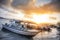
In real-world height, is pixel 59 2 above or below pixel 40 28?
above

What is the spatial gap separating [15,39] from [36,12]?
0.51 m

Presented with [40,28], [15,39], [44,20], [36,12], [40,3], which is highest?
[40,3]

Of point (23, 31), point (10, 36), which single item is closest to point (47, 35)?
point (23, 31)

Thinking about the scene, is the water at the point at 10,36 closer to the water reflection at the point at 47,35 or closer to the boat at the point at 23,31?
the boat at the point at 23,31

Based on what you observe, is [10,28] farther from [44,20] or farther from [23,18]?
[44,20]

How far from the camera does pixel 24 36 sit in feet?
6.06

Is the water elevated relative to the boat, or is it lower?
lower

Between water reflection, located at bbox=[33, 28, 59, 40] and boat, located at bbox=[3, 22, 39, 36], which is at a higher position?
boat, located at bbox=[3, 22, 39, 36]

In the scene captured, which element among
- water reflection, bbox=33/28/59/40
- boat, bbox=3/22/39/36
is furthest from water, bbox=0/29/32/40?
water reflection, bbox=33/28/59/40

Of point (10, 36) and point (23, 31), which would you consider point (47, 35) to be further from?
point (10, 36)

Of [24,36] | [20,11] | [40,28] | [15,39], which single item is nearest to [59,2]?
[40,28]

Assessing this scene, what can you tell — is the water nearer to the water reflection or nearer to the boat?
the boat

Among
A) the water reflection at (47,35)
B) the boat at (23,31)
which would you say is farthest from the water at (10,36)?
the water reflection at (47,35)

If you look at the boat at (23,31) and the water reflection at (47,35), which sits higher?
the boat at (23,31)
